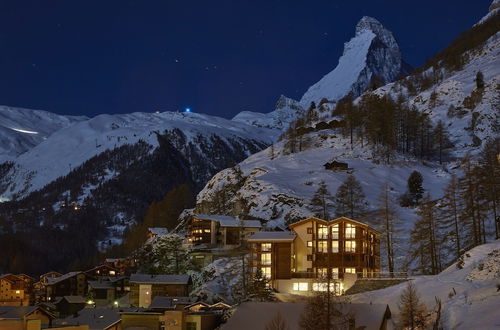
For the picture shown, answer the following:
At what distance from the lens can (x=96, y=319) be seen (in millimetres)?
62281

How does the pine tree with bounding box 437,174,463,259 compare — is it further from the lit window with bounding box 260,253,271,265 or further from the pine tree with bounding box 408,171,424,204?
the lit window with bounding box 260,253,271,265

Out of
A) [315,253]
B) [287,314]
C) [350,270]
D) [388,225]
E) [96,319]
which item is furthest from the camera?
[388,225]

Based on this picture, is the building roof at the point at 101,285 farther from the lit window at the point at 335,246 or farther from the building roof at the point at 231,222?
the lit window at the point at 335,246

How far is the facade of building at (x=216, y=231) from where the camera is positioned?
328 feet

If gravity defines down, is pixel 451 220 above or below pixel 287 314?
above

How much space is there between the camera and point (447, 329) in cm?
3919

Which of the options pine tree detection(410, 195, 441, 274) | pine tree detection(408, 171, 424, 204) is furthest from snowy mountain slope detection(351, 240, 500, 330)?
pine tree detection(408, 171, 424, 204)

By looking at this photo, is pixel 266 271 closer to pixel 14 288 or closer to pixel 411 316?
pixel 411 316

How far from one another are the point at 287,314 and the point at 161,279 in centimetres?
4800

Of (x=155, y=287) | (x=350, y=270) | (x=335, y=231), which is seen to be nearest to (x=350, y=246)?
(x=335, y=231)

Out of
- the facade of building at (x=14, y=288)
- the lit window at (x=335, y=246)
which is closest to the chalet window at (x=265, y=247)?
the lit window at (x=335, y=246)

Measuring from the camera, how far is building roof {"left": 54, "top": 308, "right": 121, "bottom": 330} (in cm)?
6003

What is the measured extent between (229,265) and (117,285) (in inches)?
1254

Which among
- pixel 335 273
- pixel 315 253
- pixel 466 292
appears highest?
pixel 315 253
